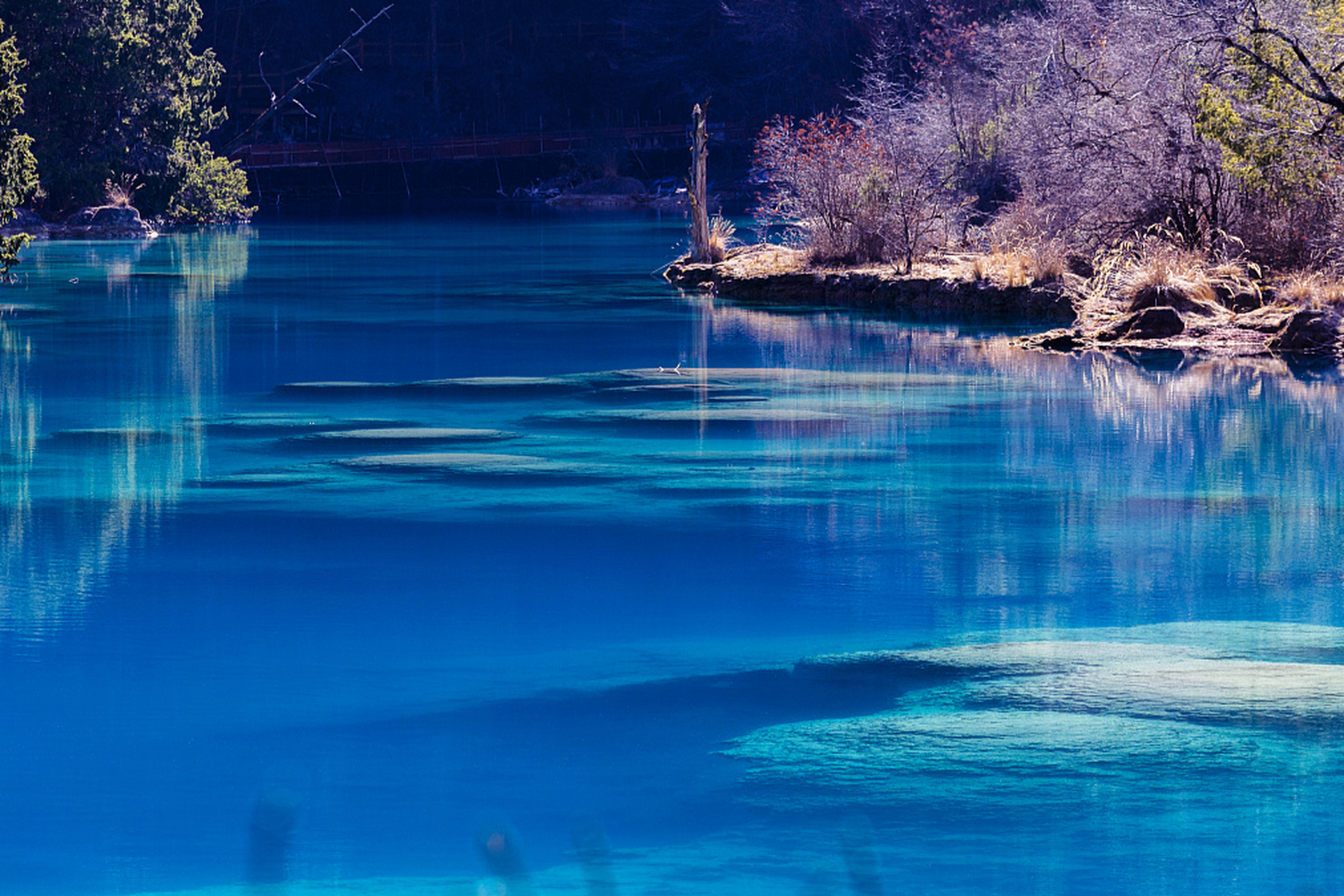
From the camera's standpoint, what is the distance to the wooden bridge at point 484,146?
64.4m

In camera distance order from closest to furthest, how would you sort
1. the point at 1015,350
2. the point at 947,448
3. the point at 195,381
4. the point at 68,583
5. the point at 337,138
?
the point at 68,583
the point at 947,448
the point at 195,381
the point at 1015,350
the point at 337,138

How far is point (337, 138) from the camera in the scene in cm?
6975

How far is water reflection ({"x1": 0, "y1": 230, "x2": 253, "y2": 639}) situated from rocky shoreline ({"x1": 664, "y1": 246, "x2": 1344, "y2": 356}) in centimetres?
721

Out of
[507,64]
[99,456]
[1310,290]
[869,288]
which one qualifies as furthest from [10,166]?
A: [507,64]

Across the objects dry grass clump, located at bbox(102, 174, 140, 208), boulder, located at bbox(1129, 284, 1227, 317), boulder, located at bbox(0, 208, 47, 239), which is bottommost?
boulder, located at bbox(1129, 284, 1227, 317)

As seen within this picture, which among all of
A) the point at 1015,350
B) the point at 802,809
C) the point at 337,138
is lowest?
the point at 802,809

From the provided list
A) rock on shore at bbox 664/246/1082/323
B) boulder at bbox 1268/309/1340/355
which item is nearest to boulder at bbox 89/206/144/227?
rock on shore at bbox 664/246/1082/323

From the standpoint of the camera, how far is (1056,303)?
22312 mm

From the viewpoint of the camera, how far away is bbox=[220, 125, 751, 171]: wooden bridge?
64438 millimetres

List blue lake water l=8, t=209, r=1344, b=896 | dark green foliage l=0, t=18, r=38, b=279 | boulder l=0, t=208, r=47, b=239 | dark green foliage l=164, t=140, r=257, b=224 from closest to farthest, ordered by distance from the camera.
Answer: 1. blue lake water l=8, t=209, r=1344, b=896
2. dark green foliage l=0, t=18, r=38, b=279
3. boulder l=0, t=208, r=47, b=239
4. dark green foliage l=164, t=140, r=257, b=224

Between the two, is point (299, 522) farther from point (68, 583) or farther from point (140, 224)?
point (140, 224)

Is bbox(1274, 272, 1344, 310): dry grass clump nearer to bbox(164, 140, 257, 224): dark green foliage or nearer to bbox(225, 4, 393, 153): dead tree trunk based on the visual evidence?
bbox(164, 140, 257, 224): dark green foliage

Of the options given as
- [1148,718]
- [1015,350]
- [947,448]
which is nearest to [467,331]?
[1015,350]

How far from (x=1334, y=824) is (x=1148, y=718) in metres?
1.11
